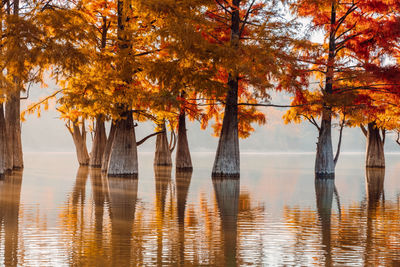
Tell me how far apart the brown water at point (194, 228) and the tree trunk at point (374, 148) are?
20.3m

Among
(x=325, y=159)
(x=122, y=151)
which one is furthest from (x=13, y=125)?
(x=325, y=159)

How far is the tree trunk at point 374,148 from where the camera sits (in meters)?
37.1

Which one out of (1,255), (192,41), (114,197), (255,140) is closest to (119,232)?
(1,255)

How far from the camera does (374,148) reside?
37.4 metres

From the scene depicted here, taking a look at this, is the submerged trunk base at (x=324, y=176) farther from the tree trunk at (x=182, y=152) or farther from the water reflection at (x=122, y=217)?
the water reflection at (x=122, y=217)

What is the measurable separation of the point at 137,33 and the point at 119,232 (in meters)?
14.0

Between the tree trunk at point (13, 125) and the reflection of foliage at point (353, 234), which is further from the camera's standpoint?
the tree trunk at point (13, 125)

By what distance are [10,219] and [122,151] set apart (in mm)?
12609

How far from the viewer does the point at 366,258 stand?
311 inches

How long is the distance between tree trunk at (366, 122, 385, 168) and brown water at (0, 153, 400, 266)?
20.3 meters

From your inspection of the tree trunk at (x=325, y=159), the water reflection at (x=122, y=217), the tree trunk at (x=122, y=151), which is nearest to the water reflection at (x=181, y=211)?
the water reflection at (x=122, y=217)

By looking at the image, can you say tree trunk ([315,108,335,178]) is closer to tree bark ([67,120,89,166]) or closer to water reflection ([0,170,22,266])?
water reflection ([0,170,22,266])

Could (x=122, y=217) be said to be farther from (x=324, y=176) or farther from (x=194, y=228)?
(x=324, y=176)

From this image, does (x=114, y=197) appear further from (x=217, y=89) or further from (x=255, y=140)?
(x=255, y=140)
